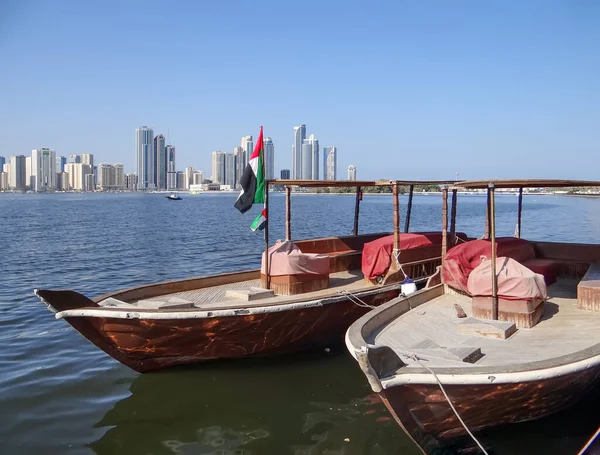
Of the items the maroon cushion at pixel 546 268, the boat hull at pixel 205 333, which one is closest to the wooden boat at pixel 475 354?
the maroon cushion at pixel 546 268

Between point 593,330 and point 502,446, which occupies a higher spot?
point 593,330

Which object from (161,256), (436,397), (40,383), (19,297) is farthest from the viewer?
(161,256)

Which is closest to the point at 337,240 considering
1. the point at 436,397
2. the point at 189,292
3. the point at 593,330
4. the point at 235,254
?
the point at 189,292

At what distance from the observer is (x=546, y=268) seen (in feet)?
40.3

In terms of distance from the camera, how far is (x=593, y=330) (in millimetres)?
8742

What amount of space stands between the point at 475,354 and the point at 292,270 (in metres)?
5.41

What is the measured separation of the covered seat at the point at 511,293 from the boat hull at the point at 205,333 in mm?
3031

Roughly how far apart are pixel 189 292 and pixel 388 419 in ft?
18.4

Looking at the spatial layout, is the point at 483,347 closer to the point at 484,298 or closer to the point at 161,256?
the point at 484,298

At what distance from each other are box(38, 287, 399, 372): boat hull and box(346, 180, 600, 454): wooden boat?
204cm

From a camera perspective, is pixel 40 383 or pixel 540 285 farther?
pixel 40 383

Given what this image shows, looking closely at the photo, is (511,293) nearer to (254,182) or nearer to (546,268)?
(546,268)

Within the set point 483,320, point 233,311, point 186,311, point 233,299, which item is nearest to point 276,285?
point 233,299

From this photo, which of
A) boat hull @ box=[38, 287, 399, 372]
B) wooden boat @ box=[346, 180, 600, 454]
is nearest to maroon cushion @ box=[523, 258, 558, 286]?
wooden boat @ box=[346, 180, 600, 454]
